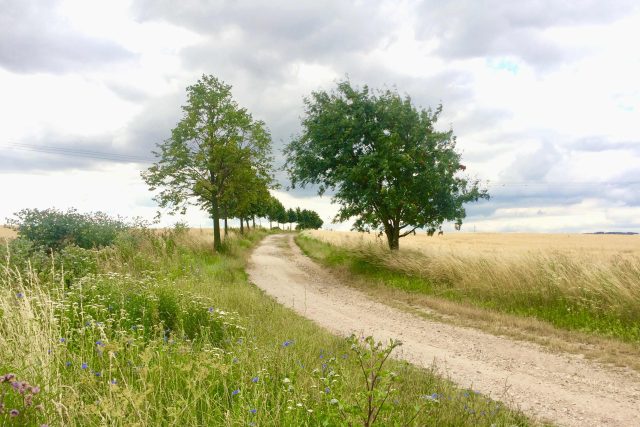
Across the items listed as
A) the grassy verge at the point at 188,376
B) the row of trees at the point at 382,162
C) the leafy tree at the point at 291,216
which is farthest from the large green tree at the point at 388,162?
the leafy tree at the point at 291,216

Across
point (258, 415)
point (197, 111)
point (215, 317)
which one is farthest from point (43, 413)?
point (197, 111)

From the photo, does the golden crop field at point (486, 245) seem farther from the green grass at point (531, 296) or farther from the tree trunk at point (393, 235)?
the green grass at point (531, 296)

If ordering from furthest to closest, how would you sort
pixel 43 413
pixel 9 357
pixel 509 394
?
pixel 509 394 < pixel 9 357 < pixel 43 413

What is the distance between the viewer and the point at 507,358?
376 inches

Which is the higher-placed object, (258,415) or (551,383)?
(258,415)

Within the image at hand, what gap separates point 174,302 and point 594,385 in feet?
26.1

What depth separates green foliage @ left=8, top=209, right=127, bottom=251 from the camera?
19016 mm

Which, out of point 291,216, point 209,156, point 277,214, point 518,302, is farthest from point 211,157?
point 291,216

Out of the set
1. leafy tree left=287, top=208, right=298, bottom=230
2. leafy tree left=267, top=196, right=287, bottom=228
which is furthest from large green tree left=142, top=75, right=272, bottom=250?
leafy tree left=287, top=208, right=298, bottom=230

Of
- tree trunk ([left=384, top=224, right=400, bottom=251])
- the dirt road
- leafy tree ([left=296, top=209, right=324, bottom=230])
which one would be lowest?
the dirt road

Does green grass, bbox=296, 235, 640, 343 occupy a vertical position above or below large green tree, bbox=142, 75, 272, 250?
below

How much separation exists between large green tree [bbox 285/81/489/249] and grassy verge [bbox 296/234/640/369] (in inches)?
122

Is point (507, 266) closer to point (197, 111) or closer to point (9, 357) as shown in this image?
point (9, 357)

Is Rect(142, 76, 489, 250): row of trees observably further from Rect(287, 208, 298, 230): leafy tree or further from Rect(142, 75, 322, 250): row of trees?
Rect(287, 208, 298, 230): leafy tree
